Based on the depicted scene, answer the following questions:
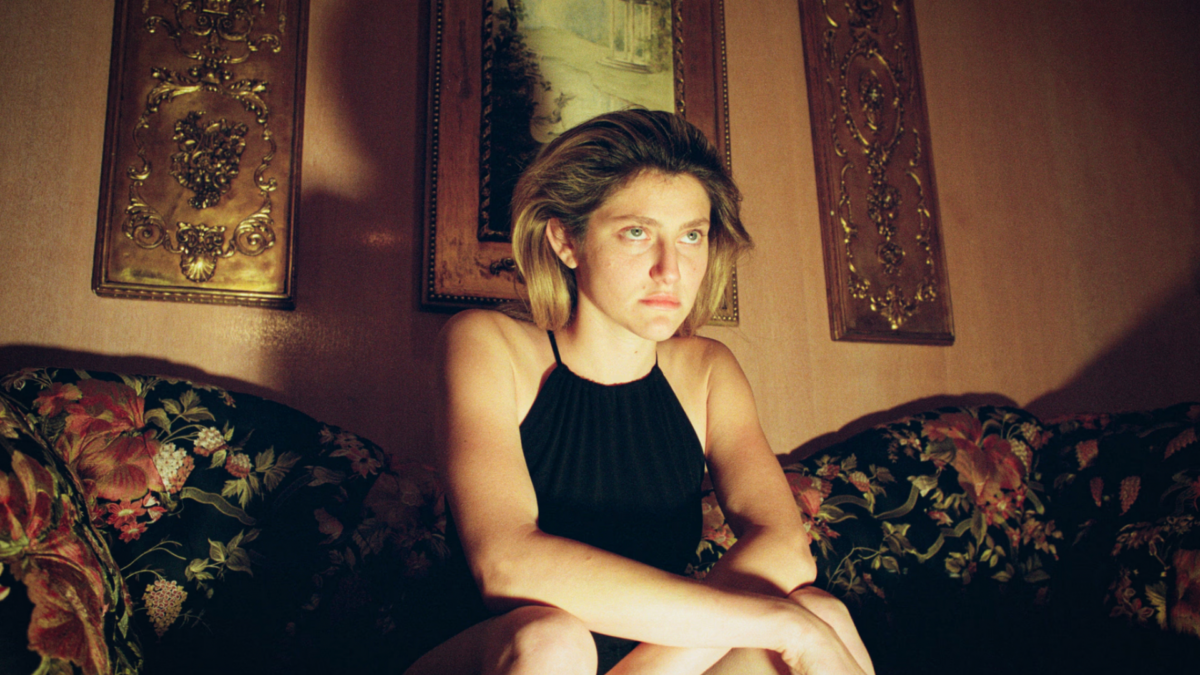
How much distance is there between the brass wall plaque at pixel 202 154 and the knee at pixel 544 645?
1.10 metres

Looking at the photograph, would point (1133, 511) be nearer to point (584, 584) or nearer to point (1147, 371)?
point (1147, 371)

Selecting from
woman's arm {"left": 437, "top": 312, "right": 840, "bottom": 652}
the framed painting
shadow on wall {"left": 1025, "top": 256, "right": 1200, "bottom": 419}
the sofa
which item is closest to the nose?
woman's arm {"left": 437, "top": 312, "right": 840, "bottom": 652}

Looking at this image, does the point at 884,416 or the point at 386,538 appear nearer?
the point at 386,538

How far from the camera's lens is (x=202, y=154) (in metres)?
1.61

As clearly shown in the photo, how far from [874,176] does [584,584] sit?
75.1 inches

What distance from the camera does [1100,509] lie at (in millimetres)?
1750

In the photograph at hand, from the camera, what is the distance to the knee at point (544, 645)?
860 mm

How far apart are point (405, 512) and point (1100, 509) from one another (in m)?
1.78

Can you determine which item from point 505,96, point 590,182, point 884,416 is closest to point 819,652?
point 590,182

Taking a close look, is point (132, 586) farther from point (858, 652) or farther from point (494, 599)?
point (858, 652)

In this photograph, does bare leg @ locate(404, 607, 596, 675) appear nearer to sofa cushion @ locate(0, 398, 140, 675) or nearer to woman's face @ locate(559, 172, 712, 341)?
sofa cushion @ locate(0, 398, 140, 675)

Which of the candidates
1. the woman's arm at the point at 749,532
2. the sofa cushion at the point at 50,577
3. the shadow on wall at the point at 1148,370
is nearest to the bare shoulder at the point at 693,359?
the woman's arm at the point at 749,532

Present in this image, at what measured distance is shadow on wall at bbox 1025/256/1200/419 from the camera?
8.27 ft

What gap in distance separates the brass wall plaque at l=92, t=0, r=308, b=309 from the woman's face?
0.85 metres
